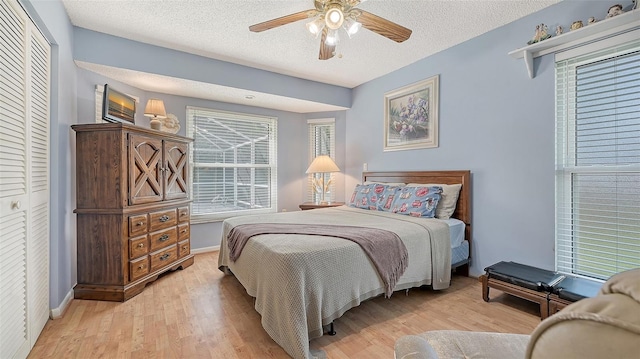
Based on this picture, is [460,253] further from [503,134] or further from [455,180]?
[503,134]

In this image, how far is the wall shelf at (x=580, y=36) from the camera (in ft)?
6.29

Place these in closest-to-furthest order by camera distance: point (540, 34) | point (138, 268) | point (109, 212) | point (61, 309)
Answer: point (61, 309)
point (540, 34)
point (109, 212)
point (138, 268)

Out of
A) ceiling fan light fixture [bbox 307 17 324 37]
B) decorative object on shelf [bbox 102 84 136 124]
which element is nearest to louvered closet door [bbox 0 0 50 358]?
decorative object on shelf [bbox 102 84 136 124]

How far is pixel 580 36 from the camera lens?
214 centimetres

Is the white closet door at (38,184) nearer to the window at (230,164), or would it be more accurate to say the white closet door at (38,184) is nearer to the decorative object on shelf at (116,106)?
the decorative object on shelf at (116,106)

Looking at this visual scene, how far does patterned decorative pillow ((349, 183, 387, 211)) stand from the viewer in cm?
351

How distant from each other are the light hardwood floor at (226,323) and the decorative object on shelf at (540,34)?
2244 mm

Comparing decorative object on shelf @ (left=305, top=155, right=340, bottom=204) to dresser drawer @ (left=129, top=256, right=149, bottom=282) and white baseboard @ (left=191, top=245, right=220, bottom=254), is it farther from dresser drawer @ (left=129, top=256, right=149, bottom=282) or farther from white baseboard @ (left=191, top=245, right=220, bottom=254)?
dresser drawer @ (left=129, top=256, right=149, bottom=282)

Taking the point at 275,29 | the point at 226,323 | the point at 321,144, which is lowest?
the point at 226,323

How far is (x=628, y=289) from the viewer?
427 mm

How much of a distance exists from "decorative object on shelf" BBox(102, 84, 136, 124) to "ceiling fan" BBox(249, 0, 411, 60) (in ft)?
5.63

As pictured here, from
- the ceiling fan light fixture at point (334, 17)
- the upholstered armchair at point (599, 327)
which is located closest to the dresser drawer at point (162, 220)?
the ceiling fan light fixture at point (334, 17)

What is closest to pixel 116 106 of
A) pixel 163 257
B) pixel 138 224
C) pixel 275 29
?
pixel 138 224

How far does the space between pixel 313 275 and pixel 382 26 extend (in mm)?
1831
